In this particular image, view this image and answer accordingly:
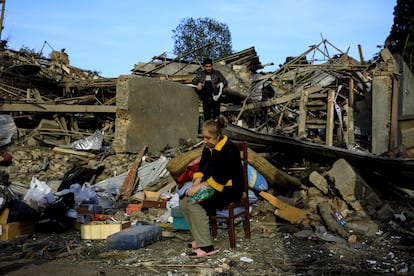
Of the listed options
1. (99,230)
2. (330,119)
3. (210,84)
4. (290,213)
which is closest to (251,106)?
(330,119)

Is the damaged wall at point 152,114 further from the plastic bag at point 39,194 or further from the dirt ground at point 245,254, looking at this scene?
the dirt ground at point 245,254

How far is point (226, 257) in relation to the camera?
15.3 feet

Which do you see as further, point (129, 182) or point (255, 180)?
point (129, 182)

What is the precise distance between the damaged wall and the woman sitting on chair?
4.67 metres

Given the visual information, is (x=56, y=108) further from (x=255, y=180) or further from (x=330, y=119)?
(x=255, y=180)

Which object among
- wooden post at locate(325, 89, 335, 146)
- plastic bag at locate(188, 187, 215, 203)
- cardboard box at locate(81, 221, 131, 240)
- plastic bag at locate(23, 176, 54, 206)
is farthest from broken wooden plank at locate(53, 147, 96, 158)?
plastic bag at locate(188, 187, 215, 203)

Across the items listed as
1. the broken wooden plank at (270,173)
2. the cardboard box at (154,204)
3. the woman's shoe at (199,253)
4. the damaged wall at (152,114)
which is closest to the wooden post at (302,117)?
the damaged wall at (152,114)

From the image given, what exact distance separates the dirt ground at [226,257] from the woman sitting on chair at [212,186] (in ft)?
0.88

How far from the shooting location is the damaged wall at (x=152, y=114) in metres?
9.35

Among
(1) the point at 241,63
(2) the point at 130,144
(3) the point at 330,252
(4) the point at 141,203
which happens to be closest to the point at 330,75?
(1) the point at 241,63

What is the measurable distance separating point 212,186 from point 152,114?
5.43 meters

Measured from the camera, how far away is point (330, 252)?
4867mm

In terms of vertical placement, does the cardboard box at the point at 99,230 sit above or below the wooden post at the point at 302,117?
below

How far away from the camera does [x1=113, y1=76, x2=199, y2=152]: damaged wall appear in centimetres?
935
